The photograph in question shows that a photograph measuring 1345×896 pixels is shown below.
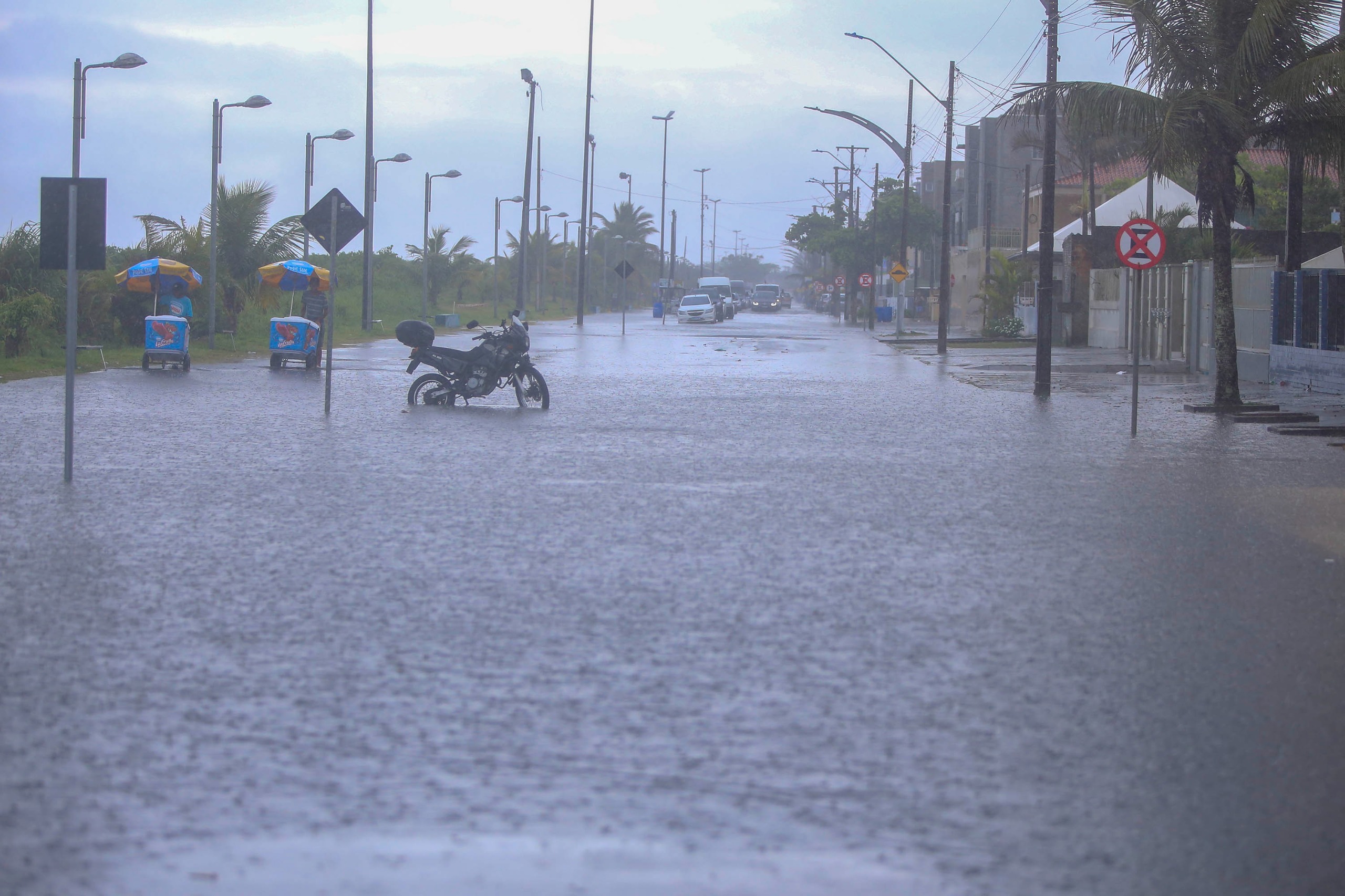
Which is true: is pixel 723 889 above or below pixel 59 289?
below

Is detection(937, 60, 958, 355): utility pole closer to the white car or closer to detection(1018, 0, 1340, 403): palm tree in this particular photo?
detection(1018, 0, 1340, 403): palm tree

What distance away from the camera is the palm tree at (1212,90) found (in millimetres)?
19609

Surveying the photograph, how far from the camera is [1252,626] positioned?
7375 mm

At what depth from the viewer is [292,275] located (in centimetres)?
3262

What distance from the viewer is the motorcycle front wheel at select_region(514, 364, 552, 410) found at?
65.4ft


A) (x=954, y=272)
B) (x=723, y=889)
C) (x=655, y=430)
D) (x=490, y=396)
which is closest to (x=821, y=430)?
(x=655, y=430)

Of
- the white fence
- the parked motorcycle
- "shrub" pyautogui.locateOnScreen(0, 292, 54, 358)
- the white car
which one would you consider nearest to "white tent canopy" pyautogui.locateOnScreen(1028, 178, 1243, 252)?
the white fence

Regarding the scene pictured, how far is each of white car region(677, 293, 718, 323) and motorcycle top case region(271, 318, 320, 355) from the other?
1761 inches

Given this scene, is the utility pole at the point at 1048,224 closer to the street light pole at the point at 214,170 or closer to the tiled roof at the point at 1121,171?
the street light pole at the point at 214,170

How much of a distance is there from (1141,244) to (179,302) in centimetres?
1918

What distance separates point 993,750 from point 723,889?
1.57m

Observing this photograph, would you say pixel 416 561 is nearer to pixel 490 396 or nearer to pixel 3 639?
pixel 3 639

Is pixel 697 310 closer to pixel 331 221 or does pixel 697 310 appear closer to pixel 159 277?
pixel 159 277

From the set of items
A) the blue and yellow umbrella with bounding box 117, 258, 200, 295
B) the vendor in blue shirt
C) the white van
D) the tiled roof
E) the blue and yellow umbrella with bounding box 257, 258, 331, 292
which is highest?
the tiled roof
